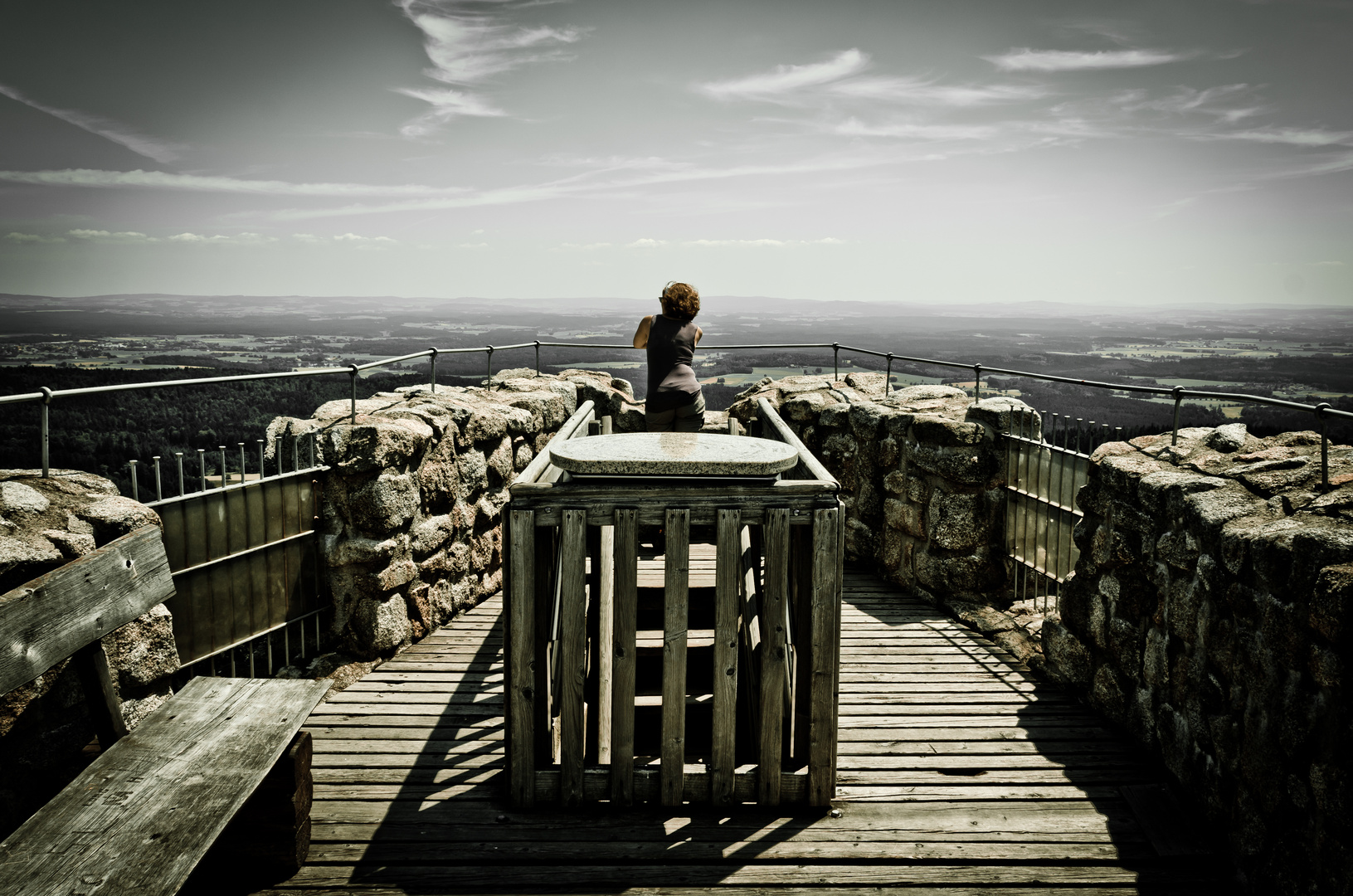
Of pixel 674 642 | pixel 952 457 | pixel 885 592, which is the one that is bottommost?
pixel 885 592

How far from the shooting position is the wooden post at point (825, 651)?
3336mm

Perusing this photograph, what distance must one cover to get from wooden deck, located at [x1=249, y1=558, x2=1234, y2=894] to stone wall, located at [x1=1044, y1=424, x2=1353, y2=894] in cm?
28

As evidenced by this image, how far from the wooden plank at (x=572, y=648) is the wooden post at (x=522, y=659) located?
124mm

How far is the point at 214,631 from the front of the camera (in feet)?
13.9

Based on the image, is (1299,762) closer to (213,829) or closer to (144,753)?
(213,829)

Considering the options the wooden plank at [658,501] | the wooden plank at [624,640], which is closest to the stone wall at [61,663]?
the wooden plank at [658,501]

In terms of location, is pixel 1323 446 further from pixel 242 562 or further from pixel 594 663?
pixel 242 562

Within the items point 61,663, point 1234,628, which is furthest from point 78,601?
point 1234,628

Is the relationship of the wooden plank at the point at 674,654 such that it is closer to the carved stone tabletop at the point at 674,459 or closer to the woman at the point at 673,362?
the carved stone tabletop at the point at 674,459

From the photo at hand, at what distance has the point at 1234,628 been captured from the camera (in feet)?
10.4

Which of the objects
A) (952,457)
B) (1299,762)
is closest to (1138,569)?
(1299,762)

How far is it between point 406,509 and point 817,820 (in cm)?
320

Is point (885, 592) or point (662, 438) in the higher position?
point (662, 438)

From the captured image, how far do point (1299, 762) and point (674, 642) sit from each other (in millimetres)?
2258
